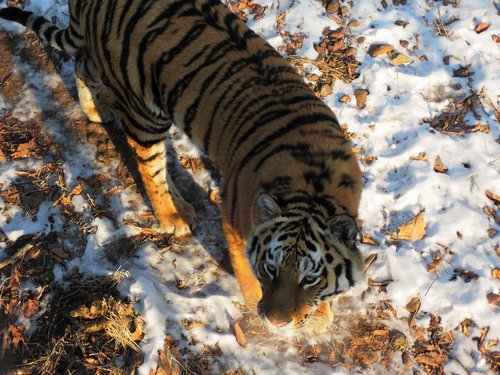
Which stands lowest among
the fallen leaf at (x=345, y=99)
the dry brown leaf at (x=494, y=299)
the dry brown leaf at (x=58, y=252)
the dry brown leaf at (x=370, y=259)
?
the dry brown leaf at (x=58, y=252)

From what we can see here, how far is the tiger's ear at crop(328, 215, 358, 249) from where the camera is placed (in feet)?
6.89

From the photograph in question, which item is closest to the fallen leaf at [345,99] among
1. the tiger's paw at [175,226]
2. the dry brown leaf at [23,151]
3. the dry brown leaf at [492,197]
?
the dry brown leaf at [492,197]

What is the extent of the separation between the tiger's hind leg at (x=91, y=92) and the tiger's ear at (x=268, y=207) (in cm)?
173

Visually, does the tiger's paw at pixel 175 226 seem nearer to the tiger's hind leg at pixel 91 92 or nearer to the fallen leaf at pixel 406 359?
the tiger's hind leg at pixel 91 92

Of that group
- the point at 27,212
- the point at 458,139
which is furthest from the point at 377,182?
the point at 27,212

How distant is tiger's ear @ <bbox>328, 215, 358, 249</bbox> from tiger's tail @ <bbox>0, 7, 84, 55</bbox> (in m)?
2.19

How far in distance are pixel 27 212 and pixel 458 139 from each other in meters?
3.14

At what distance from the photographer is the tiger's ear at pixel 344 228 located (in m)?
2.10

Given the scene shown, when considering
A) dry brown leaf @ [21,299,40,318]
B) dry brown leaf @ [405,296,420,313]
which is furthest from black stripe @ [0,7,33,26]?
dry brown leaf @ [405,296,420,313]

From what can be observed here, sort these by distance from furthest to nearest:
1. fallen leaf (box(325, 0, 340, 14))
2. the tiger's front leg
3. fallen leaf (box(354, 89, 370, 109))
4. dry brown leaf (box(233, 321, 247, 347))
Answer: fallen leaf (box(325, 0, 340, 14)) < fallen leaf (box(354, 89, 370, 109)) < dry brown leaf (box(233, 321, 247, 347)) < the tiger's front leg

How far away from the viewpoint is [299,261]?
2.18 m

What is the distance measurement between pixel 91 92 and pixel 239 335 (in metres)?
→ 2.06

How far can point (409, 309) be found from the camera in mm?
3180

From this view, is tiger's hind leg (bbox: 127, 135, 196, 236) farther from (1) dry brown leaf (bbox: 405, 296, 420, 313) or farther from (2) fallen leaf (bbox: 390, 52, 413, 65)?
(2) fallen leaf (bbox: 390, 52, 413, 65)
